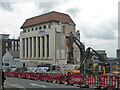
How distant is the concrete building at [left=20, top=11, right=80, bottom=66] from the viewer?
5197 centimetres

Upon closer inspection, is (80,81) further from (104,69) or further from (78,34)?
(78,34)

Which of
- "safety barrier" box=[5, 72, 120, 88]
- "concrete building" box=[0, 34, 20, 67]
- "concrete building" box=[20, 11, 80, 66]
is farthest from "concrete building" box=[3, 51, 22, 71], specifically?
"safety barrier" box=[5, 72, 120, 88]

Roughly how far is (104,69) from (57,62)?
2477 centimetres

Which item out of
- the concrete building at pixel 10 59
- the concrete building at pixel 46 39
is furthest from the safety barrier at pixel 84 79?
the concrete building at pixel 10 59

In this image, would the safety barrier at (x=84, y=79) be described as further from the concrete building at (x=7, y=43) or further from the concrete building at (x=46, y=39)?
the concrete building at (x=7, y=43)

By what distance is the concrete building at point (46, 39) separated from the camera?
171 ft

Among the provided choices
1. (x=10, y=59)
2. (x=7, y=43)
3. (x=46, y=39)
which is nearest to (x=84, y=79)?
(x=46, y=39)

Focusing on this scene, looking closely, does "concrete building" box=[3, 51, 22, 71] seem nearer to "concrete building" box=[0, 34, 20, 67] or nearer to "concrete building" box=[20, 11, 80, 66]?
"concrete building" box=[20, 11, 80, 66]

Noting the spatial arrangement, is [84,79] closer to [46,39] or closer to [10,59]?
[46,39]

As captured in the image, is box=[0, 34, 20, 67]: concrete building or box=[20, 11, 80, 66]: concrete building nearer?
box=[20, 11, 80, 66]: concrete building

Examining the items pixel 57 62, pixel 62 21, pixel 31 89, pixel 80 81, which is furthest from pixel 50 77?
pixel 62 21

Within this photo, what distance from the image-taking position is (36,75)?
26.7 metres

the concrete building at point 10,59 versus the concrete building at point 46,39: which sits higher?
the concrete building at point 46,39

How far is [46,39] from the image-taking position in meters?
54.6
